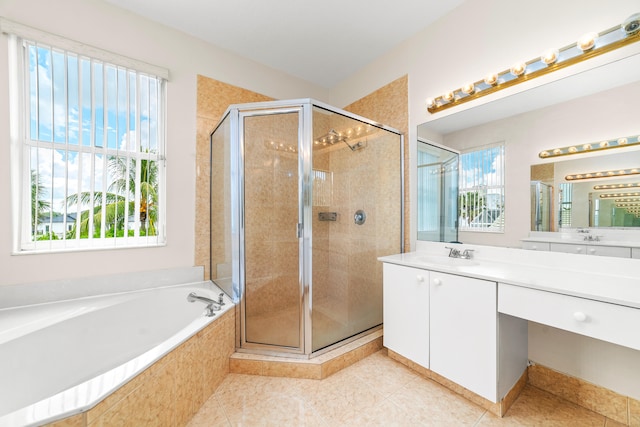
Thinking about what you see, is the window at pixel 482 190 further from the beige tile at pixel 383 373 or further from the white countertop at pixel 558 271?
the beige tile at pixel 383 373

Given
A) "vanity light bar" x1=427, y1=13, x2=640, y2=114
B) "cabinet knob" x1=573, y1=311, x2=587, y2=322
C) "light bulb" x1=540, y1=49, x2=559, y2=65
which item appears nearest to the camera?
"cabinet knob" x1=573, y1=311, x2=587, y2=322

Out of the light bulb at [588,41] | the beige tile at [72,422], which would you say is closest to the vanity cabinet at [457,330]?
the light bulb at [588,41]

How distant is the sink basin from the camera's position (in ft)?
5.62

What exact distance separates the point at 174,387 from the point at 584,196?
7.68ft

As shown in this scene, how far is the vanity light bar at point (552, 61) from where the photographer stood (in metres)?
1.23

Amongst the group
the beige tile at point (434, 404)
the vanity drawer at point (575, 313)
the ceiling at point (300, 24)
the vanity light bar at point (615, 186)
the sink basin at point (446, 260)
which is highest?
the ceiling at point (300, 24)

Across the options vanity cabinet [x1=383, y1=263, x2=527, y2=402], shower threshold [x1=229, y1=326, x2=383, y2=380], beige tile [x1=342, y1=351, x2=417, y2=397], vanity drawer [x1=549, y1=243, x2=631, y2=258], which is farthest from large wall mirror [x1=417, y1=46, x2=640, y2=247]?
shower threshold [x1=229, y1=326, x2=383, y2=380]

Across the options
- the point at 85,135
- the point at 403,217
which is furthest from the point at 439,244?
the point at 85,135

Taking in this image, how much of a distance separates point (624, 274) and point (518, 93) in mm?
1139

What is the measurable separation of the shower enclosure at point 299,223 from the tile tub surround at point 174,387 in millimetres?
234

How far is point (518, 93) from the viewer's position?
1571 millimetres

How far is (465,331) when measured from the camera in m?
1.36

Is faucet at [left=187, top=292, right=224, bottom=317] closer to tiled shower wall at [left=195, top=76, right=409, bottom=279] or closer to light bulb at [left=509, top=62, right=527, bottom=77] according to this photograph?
tiled shower wall at [left=195, top=76, right=409, bottom=279]

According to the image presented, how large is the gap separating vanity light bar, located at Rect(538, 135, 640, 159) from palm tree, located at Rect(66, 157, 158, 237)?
2.78 meters
